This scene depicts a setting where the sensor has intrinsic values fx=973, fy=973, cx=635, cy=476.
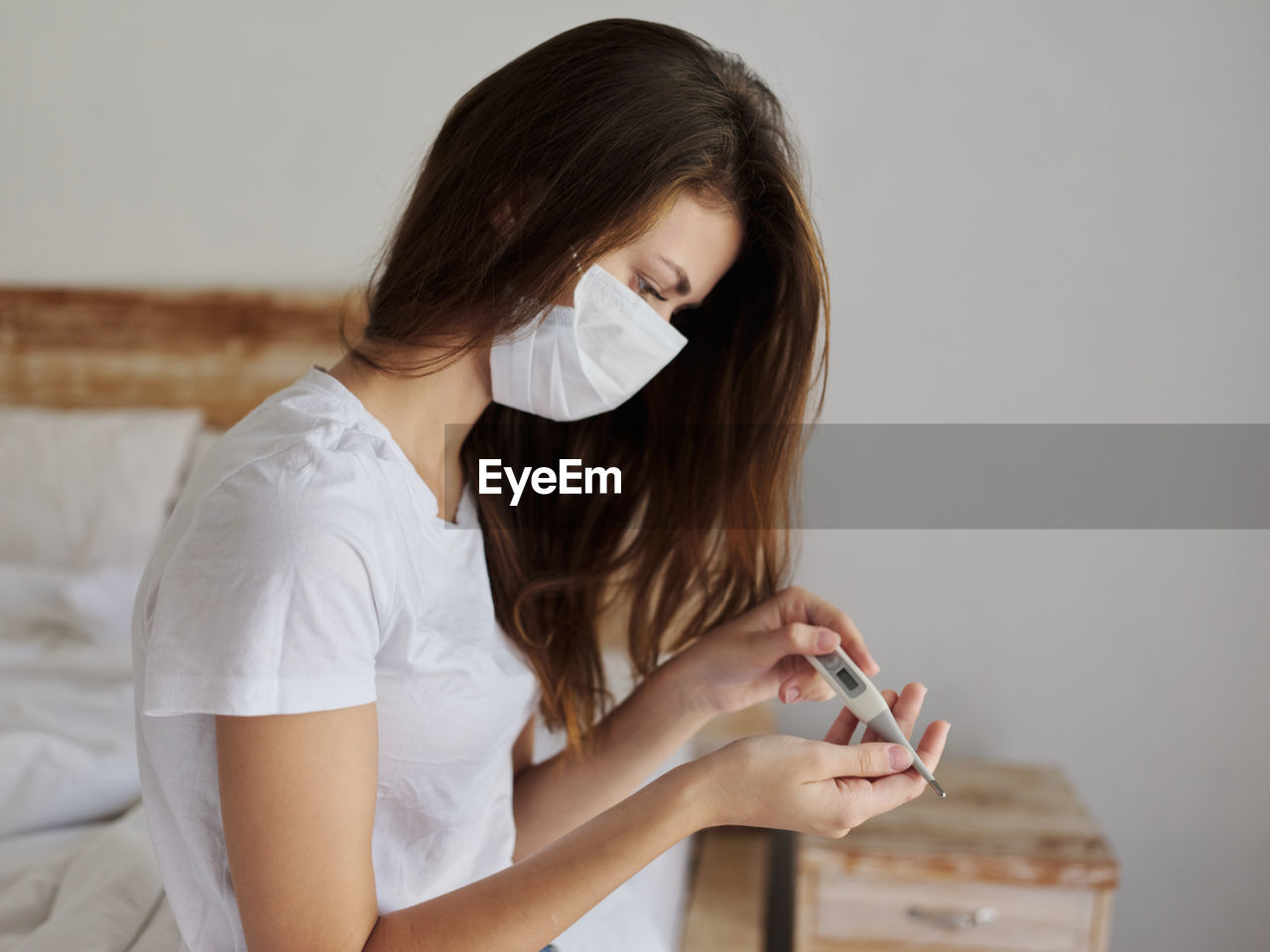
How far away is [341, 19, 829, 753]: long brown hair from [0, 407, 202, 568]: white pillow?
112cm

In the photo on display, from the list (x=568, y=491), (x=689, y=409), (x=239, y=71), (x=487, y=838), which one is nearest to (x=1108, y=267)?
(x=689, y=409)

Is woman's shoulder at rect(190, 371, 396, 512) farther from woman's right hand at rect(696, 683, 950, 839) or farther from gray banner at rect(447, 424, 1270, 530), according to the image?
gray banner at rect(447, 424, 1270, 530)

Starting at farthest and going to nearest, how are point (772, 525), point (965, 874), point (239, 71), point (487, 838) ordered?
point (239, 71) < point (965, 874) < point (772, 525) < point (487, 838)

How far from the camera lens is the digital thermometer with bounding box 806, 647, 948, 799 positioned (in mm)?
790

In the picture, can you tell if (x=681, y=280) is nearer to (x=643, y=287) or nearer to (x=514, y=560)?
(x=643, y=287)

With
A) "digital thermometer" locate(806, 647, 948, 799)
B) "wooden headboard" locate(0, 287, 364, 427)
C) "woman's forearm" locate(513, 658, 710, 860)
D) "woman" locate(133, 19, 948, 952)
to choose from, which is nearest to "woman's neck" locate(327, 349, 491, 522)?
"woman" locate(133, 19, 948, 952)

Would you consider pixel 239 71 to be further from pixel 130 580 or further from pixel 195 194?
pixel 130 580

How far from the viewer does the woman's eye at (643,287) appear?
845 mm

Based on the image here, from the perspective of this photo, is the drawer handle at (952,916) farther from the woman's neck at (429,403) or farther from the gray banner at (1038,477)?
the woman's neck at (429,403)

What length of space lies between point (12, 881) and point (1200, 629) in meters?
1.85

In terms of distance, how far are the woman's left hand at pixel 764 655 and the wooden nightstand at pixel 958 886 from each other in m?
0.60

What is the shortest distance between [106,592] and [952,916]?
4.64 feet

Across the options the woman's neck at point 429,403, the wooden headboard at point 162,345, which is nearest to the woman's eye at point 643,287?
Answer: the woman's neck at point 429,403

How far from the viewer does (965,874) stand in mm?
1404
